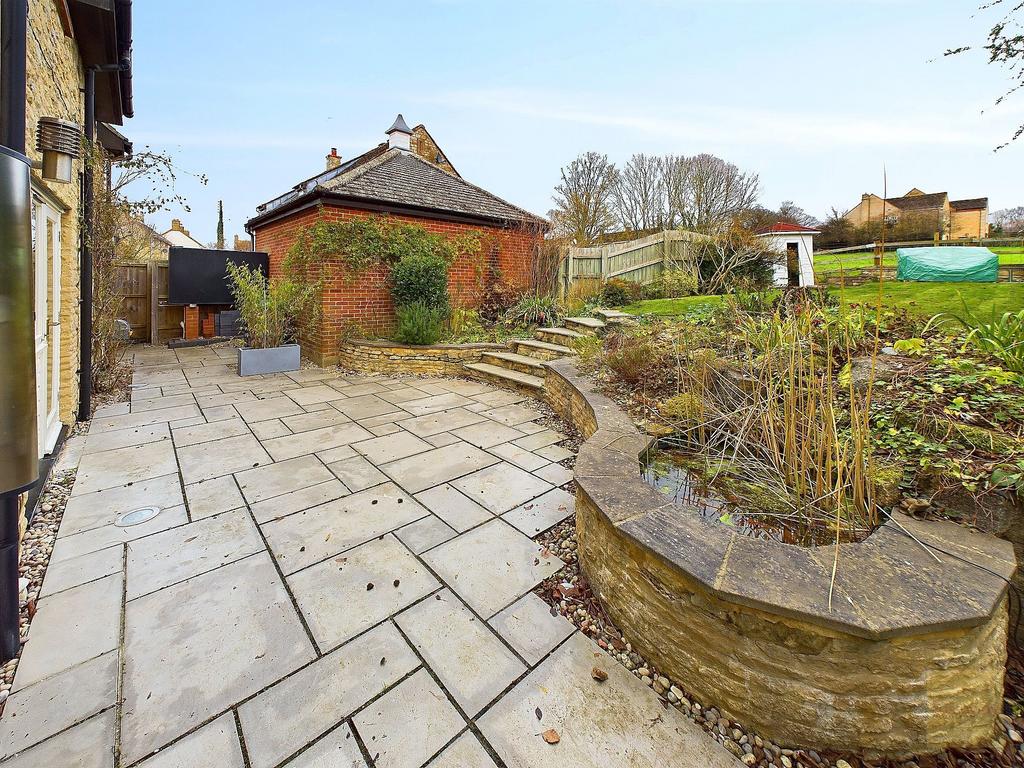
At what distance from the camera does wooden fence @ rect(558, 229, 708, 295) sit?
9.31 meters

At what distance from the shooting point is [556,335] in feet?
22.0

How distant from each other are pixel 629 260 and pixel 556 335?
487 cm

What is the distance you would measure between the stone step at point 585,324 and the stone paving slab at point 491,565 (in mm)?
4374

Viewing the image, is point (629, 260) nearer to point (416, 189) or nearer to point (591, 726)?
point (416, 189)

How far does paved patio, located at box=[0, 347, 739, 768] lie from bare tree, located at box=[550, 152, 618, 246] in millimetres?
16133

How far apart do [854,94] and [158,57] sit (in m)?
7.48

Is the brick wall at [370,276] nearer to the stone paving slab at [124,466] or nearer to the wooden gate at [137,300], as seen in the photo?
the wooden gate at [137,300]

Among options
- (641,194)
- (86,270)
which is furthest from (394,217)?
(641,194)

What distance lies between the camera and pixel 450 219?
26.2ft

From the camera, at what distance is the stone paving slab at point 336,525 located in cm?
226

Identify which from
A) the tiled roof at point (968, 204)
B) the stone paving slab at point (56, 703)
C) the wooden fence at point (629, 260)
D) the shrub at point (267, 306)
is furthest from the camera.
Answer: the tiled roof at point (968, 204)

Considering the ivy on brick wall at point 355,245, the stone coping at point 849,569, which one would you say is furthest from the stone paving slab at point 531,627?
the ivy on brick wall at point 355,245

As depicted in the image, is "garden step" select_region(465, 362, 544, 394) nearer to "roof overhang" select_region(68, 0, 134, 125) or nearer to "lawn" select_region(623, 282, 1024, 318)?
"lawn" select_region(623, 282, 1024, 318)

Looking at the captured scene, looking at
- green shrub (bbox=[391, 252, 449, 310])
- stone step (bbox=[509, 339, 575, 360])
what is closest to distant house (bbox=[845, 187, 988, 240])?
stone step (bbox=[509, 339, 575, 360])
